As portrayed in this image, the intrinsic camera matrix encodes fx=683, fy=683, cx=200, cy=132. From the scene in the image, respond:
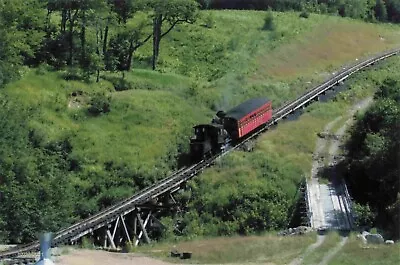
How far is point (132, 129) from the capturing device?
134 feet

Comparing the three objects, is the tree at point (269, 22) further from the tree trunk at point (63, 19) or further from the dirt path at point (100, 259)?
the dirt path at point (100, 259)

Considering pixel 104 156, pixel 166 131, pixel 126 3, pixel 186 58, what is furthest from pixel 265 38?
pixel 104 156

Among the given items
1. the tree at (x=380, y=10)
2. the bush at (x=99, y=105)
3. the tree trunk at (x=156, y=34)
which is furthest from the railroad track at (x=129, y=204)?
the tree at (x=380, y=10)

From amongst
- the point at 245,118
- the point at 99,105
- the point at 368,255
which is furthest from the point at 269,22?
the point at 368,255

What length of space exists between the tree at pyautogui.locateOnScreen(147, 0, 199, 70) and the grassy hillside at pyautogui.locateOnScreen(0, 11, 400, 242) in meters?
2.22

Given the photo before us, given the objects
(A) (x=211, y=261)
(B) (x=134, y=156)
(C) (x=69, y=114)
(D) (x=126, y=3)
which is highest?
(D) (x=126, y=3)

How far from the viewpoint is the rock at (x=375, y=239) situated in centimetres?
2747

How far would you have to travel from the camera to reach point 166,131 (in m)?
41.2

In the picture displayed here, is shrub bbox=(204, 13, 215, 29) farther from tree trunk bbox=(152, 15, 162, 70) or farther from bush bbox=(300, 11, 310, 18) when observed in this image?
bush bbox=(300, 11, 310, 18)

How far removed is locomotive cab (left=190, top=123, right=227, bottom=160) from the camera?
123 ft

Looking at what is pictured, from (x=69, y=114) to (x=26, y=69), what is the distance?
20.1ft

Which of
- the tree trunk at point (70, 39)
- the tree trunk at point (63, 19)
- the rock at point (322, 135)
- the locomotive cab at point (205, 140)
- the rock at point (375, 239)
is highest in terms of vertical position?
the tree trunk at point (63, 19)

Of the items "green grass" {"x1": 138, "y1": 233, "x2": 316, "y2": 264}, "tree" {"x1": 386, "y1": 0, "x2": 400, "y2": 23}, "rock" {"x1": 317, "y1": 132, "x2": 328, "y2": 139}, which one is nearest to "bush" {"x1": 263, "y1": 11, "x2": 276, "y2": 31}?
"tree" {"x1": 386, "y1": 0, "x2": 400, "y2": 23}

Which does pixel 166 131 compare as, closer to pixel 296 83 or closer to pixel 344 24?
pixel 296 83
